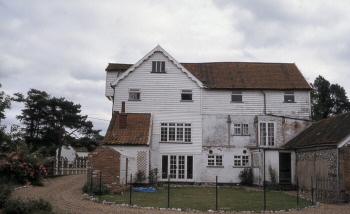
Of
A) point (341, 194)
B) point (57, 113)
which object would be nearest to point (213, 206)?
point (341, 194)

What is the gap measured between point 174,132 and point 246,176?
6711 mm

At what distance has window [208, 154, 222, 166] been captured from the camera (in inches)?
1484

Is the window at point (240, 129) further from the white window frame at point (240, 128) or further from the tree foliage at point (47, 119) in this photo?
the tree foliage at point (47, 119)

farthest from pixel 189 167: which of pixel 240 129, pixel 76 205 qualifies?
pixel 76 205

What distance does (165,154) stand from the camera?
37.1m

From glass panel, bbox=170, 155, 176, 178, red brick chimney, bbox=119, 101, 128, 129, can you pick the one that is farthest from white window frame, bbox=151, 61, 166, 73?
glass panel, bbox=170, 155, 176, 178

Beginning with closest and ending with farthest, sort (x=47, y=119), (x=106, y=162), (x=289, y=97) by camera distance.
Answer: (x=106, y=162) < (x=289, y=97) < (x=47, y=119)

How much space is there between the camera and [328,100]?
6544 centimetres

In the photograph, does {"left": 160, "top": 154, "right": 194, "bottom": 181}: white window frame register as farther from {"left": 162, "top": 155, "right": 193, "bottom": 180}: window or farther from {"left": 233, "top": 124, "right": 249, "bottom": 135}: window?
{"left": 233, "top": 124, "right": 249, "bottom": 135}: window

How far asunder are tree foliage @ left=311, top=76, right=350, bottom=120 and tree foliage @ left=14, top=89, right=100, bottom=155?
3134cm

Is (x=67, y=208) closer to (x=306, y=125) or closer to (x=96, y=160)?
(x=96, y=160)

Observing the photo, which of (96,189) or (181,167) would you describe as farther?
(181,167)

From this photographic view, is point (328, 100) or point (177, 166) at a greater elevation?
point (328, 100)

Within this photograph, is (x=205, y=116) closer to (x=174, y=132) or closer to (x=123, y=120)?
(x=174, y=132)
